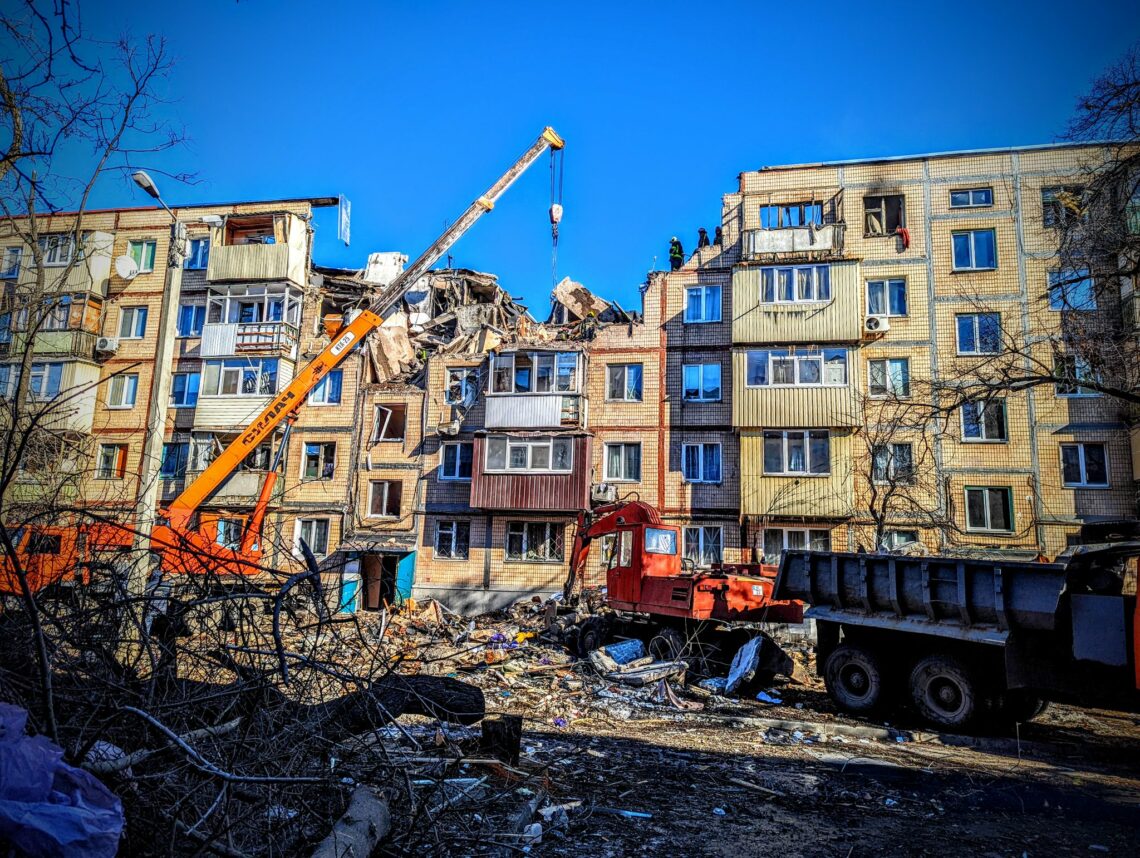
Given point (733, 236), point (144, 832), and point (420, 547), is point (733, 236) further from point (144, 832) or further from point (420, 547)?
point (144, 832)

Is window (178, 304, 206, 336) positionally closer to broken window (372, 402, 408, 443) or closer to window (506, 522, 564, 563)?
broken window (372, 402, 408, 443)

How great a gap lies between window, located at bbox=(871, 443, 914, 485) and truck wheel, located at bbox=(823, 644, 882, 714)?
12.9 meters

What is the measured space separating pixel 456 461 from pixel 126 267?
14.7 metres

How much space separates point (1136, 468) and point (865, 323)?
895 cm

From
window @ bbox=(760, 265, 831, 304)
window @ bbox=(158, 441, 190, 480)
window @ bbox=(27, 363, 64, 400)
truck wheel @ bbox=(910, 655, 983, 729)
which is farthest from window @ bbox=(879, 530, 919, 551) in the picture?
window @ bbox=(27, 363, 64, 400)

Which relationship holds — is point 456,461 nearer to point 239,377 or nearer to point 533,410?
point 533,410

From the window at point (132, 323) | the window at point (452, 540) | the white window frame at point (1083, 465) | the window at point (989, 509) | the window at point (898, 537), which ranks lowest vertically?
the window at point (452, 540)

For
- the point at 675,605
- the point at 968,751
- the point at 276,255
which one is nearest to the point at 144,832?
the point at 968,751

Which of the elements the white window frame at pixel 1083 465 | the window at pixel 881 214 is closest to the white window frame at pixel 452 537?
the window at pixel 881 214

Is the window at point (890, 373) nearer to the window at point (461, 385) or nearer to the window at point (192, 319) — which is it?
the window at point (461, 385)

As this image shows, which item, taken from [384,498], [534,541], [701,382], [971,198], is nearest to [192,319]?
[384,498]

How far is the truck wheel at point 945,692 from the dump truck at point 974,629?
0.01m

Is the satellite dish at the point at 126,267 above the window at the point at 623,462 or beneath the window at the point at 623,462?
above

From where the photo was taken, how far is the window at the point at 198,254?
31.4 metres
